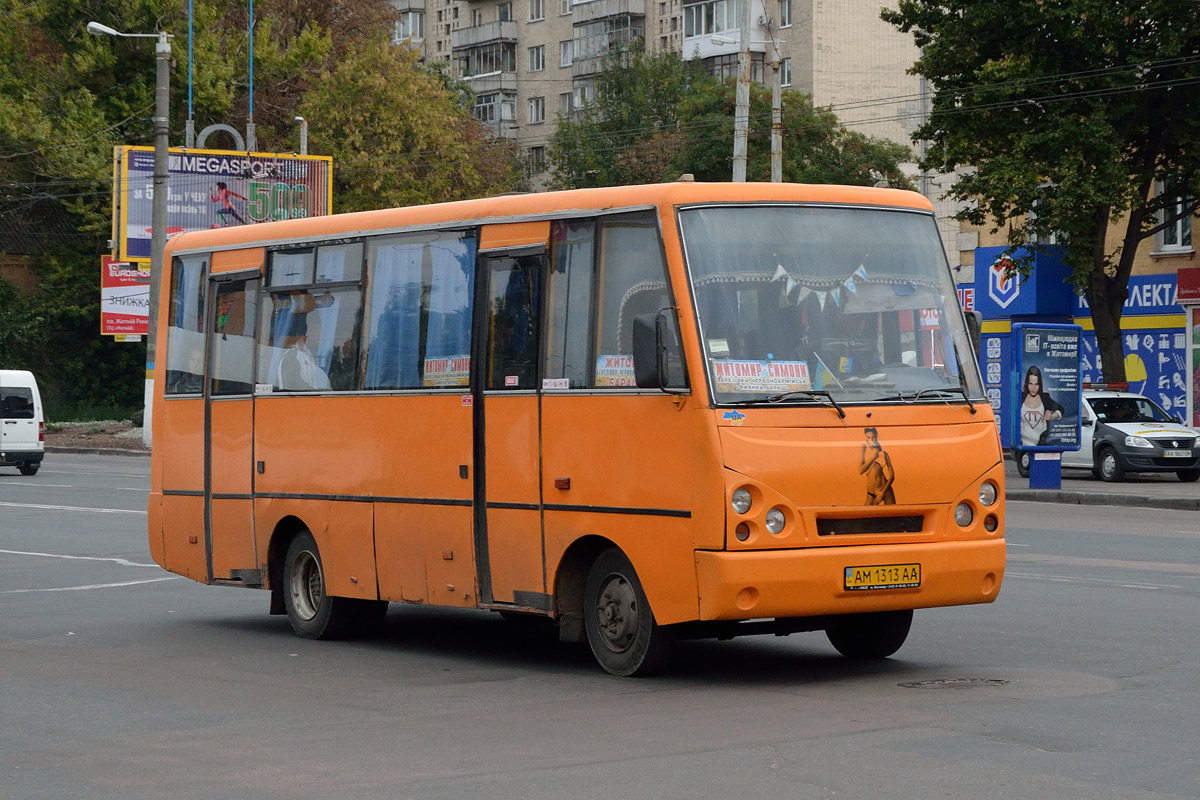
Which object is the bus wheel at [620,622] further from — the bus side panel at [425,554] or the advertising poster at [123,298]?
the advertising poster at [123,298]

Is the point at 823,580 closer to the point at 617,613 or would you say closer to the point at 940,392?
the point at 617,613

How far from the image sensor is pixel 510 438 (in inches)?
415

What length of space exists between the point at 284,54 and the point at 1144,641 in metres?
58.0

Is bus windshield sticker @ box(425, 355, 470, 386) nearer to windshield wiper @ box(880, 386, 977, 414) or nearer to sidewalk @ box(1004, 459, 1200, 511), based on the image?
windshield wiper @ box(880, 386, 977, 414)

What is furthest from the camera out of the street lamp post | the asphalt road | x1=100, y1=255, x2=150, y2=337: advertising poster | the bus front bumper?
x1=100, y1=255, x2=150, y2=337: advertising poster

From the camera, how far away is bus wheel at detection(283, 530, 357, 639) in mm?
12125

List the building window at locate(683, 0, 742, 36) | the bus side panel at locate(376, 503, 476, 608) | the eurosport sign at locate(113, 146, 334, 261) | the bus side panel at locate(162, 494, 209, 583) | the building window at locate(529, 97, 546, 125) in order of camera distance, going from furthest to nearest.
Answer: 1. the building window at locate(529, 97, 546, 125)
2. the building window at locate(683, 0, 742, 36)
3. the eurosport sign at locate(113, 146, 334, 261)
4. the bus side panel at locate(162, 494, 209, 583)
5. the bus side panel at locate(376, 503, 476, 608)

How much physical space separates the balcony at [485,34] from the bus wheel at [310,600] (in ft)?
261

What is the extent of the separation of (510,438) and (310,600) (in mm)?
2639

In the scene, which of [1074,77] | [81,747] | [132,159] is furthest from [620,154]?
[81,747]

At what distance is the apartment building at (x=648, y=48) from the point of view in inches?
2793

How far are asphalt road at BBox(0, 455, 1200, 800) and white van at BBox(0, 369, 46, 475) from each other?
23396 millimetres

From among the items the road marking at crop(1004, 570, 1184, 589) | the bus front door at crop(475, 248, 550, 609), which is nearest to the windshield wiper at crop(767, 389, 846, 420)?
the bus front door at crop(475, 248, 550, 609)

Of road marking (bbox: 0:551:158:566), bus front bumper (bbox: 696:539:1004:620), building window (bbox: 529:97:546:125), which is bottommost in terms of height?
road marking (bbox: 0:551:158:566)
